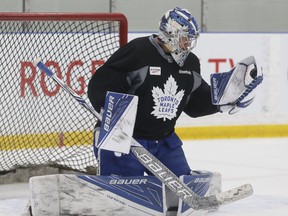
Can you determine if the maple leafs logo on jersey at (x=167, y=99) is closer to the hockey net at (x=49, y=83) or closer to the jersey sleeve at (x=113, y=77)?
the jersey sleeve at (x=113, y=77)

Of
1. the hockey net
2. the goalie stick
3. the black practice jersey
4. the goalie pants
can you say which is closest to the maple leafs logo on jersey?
the black practice jersey

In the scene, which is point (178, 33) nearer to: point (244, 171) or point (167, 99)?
point (167, 99)

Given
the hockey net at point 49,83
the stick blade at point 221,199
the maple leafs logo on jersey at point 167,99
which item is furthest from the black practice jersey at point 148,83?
the hockey net at point 49,83

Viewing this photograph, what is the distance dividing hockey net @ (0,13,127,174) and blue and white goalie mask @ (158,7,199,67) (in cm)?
99

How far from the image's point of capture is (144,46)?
388 centimetres

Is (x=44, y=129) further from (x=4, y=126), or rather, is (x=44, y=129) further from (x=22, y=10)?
(x=22, y=10)

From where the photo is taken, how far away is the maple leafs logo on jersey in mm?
3883

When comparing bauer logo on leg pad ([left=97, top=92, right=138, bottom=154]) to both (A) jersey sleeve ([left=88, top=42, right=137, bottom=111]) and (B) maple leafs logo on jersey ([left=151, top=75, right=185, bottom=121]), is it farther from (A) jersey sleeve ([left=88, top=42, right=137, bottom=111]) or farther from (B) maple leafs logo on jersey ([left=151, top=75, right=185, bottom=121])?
(B) maple leafs logo on jersey ([left=151, top=75, right=185, bottom=121])

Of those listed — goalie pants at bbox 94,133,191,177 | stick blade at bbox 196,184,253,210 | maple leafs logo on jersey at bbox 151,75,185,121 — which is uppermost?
maple leafs logo on jersey at bbox 151,75,185,121

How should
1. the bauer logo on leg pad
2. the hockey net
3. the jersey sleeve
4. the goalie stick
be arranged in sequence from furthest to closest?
the hockey net < the jersey sleeve < the goalie stick < the bauer logo on leg pad

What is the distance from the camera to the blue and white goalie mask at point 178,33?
3822 mm

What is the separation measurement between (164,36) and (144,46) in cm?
9

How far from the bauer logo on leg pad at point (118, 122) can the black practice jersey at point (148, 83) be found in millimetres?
176

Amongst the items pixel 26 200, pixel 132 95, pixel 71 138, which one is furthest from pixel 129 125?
pixel 71 138
